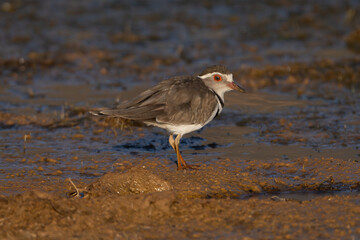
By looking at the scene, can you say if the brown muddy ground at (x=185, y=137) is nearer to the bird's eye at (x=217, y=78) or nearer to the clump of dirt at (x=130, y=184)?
the clump of dirt at (x=130, y=184)

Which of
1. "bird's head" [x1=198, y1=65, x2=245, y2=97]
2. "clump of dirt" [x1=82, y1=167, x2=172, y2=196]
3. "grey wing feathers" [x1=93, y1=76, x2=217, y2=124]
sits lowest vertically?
"clump of dirt" [x1=82, y1=167, x2=172, y2=196]

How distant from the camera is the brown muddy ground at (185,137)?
5.31 m

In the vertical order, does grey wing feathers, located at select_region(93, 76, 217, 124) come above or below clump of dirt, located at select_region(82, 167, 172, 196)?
above

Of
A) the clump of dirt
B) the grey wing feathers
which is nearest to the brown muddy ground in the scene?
the clump of dirt

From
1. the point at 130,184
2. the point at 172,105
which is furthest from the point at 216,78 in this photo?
the point at 130,184

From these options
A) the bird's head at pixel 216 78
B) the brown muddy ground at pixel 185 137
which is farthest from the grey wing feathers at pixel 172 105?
the brown muddy ground at pixel 185 137

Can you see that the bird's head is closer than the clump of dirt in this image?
No

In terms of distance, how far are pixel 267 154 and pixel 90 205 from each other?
2915 millimetres

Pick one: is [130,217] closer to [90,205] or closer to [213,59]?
[90,205]

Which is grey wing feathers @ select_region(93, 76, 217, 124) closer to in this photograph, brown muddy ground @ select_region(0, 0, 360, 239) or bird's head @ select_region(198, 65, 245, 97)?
bird's head @ select_region(198, 65, 245, 97)

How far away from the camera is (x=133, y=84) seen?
10992mm

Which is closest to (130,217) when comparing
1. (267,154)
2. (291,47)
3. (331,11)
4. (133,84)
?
(267,154)

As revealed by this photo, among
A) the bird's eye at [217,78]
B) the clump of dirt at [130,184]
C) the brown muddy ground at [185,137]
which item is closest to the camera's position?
the brown muddy ground at [185,137]

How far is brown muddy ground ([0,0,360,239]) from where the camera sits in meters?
5.31
